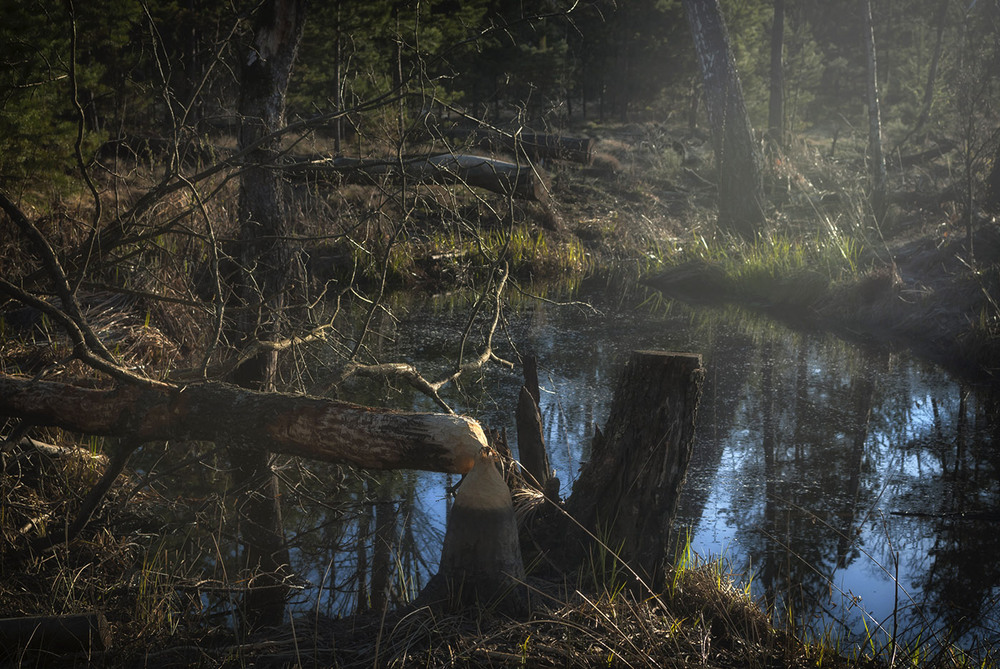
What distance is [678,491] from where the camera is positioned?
10.9 ft

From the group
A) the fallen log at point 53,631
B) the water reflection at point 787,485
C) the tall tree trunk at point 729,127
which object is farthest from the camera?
Answer: the tall tree trunk at point 729,127

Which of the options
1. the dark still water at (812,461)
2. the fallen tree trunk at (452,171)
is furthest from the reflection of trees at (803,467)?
the fallen tree trunk at (452,171)

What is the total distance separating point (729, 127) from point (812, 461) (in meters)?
8.40

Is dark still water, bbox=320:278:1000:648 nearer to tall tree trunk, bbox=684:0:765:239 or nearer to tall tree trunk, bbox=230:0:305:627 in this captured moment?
tall tree trunk, bbox=230:0:305:627


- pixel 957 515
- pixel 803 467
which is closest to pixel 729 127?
pixel 803 467

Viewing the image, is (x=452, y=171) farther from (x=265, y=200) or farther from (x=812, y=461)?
(x=812, y=461)

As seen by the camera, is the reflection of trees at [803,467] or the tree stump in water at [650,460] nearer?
the tree stump in water at [650,460]

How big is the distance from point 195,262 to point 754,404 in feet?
16.2

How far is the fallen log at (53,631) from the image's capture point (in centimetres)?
249

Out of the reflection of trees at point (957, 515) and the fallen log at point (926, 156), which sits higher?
the fallen log at point (926, 156)

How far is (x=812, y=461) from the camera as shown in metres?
5.19

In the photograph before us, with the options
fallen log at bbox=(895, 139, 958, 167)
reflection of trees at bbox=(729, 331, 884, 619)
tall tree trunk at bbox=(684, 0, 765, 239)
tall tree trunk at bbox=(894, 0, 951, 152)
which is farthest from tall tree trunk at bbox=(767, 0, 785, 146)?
reflection of trees at bbox=(729, 331, 884, 619)

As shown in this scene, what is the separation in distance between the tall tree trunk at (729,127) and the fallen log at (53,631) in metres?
11.1

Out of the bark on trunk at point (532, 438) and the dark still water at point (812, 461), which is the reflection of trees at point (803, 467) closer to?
the dark still water at point (812, 461)
